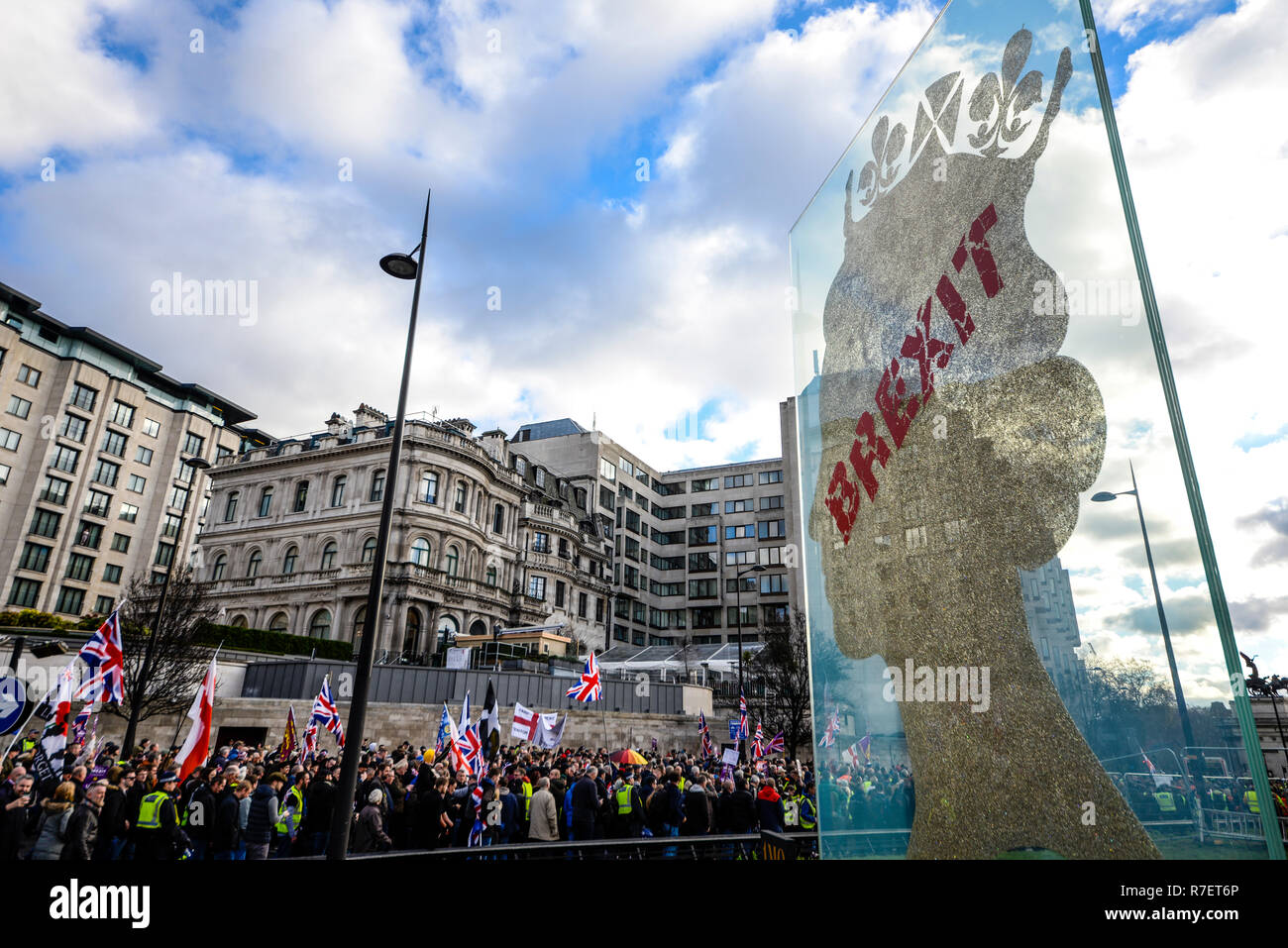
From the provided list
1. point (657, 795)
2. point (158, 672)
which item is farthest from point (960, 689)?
point (158, 672)

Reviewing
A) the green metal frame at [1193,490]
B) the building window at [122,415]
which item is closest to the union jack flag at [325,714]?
the green metal frame at [1193,490]

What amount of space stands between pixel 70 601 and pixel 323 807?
64606 millimetres

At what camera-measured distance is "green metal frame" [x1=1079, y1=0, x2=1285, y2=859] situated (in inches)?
153

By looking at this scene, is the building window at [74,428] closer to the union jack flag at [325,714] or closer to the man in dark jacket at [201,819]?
the union jack flag at [325,714]

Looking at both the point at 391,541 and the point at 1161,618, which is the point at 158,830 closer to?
the point at 1161,618

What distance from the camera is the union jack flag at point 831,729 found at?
26.1 feet

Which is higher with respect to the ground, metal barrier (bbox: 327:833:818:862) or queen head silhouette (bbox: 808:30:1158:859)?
queen head silhouette (bbox: 808:30:1158:859)

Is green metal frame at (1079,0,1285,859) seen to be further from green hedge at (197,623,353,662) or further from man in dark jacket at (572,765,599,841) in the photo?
green hedge at (197,623,353,662)

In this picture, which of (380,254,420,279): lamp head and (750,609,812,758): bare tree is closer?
(380,254,420,279): lamp head

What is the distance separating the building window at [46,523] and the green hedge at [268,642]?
125ft

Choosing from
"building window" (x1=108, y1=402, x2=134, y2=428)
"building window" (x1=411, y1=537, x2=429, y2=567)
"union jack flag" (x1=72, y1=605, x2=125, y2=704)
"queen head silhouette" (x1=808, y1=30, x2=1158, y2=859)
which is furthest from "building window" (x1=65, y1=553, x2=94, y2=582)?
"queen head silhouette" (x1=808, y1=30, x2=1158, y2=859)

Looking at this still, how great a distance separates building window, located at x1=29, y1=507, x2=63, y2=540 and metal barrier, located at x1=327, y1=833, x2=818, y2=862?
6658 cm

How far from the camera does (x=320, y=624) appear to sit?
1855 inches
